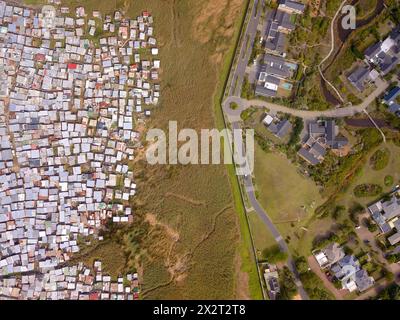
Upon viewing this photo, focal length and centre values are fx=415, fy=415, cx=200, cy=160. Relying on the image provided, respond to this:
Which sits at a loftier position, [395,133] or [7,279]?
[395,133]

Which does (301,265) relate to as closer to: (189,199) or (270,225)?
(270,225)

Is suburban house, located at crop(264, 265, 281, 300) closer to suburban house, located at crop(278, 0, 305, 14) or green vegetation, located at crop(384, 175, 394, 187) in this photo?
green vegetation, located at crop(384, 175, 394, 187)

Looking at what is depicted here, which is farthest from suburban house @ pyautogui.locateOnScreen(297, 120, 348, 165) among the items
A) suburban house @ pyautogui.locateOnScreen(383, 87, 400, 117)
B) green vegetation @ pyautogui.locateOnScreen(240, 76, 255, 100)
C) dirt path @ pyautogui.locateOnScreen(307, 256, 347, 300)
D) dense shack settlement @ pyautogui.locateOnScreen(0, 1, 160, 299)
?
dense shack settlement @ pyautogui.locateOnScreen(0, 1, 160, 299)

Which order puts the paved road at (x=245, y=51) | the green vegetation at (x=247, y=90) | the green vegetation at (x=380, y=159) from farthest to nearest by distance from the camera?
the paved road at (x=245, y=51) → the green vegetation at (x=247, y=90) → the green vegetation at (x=380, y=159)

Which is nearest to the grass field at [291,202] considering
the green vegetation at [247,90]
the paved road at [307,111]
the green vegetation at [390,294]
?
the paved road at [307,111]

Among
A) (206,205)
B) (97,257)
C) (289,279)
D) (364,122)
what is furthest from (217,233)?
(364,122)

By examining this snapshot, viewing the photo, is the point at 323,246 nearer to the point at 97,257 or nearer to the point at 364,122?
the point at 364,122

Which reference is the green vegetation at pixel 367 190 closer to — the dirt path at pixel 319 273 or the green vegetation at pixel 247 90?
the dirt path at pixel 319 273
